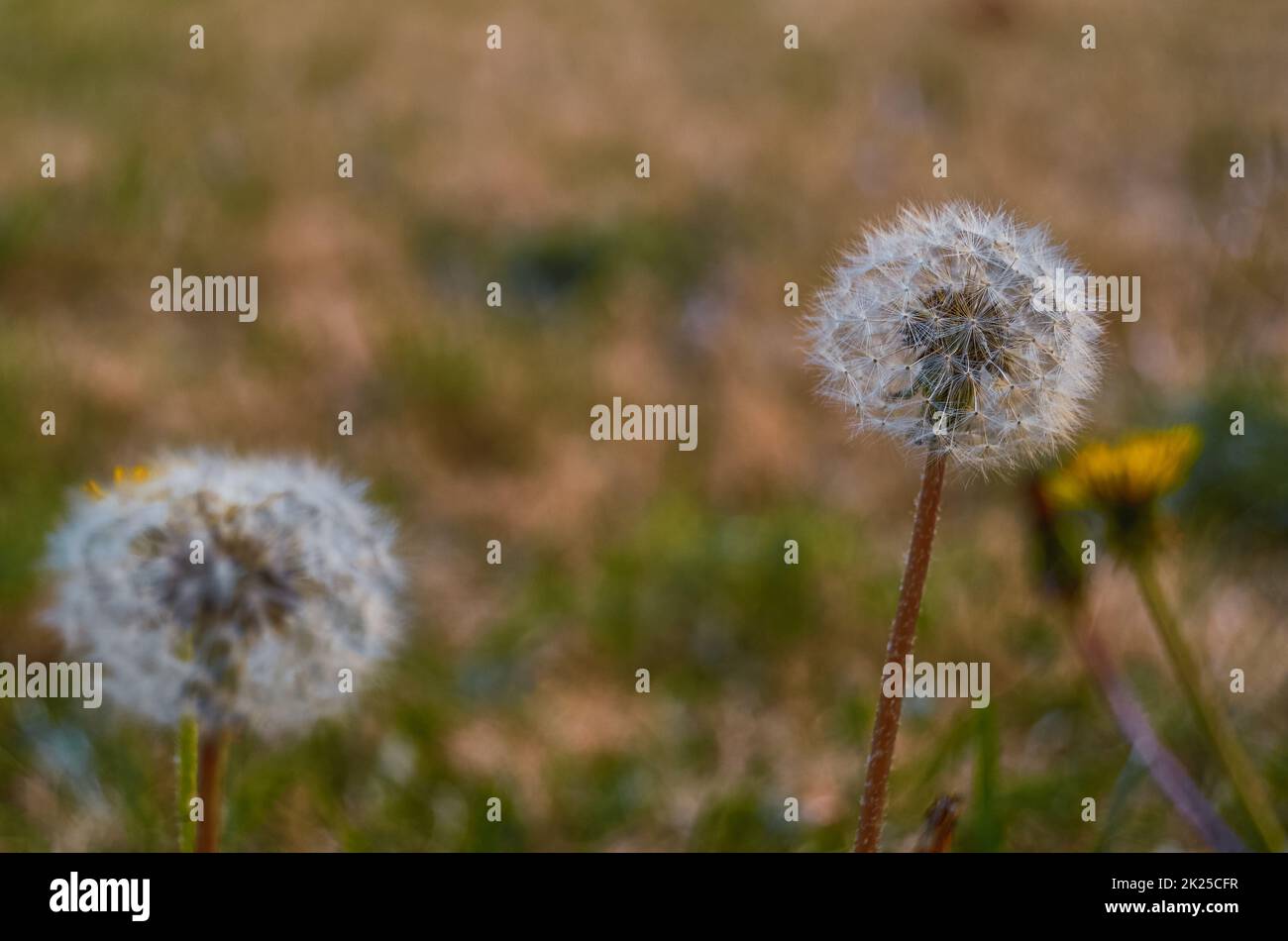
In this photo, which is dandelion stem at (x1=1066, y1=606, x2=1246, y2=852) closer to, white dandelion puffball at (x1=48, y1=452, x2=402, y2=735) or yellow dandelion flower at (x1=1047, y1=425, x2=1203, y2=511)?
yellow dandelion flower at (x1=1047, y1=425, x2=1203, y2=511)

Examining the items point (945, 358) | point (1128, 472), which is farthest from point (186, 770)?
point (1128, 472)

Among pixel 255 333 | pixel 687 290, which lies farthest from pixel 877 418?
pixel 687 290

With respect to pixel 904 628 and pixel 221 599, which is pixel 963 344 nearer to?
pixel 904 628

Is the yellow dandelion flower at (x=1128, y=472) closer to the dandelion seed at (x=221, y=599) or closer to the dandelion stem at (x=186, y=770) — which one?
the dandelion seed at (x=221, y=599)

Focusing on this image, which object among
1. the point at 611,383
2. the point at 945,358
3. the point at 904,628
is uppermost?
the point at 611,383

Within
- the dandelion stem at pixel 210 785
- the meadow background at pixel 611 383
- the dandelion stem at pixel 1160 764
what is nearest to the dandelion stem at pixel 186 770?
the dandelion stem at pixel 210 785
